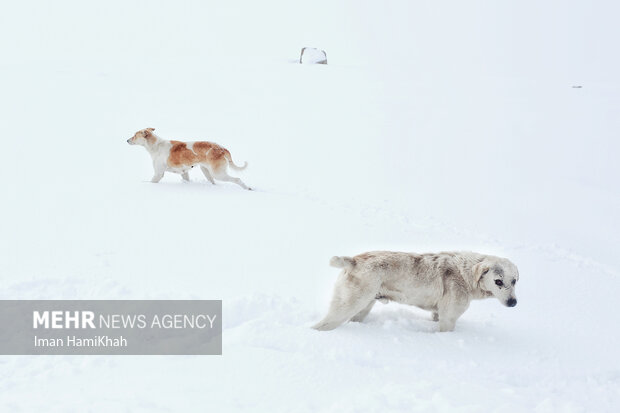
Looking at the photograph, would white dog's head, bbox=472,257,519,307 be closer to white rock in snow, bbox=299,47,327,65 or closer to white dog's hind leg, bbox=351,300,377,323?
white dog's hind leg, bbox=351,300,377,323

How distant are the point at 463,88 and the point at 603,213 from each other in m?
14.0

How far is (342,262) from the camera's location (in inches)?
188

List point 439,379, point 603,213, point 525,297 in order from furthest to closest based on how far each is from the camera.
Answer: point 603,213 → point 525,297 → point 439,379

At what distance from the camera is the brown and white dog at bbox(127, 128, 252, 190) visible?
32.2ft

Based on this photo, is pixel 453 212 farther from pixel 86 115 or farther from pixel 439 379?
pixel 86 115

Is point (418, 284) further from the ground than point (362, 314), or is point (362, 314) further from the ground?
point (418, 284)

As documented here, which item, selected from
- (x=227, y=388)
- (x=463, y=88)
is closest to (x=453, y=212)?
(x=227, y=388)

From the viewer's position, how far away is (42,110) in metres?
16.8

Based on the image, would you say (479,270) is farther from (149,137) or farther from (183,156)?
(149,137)
